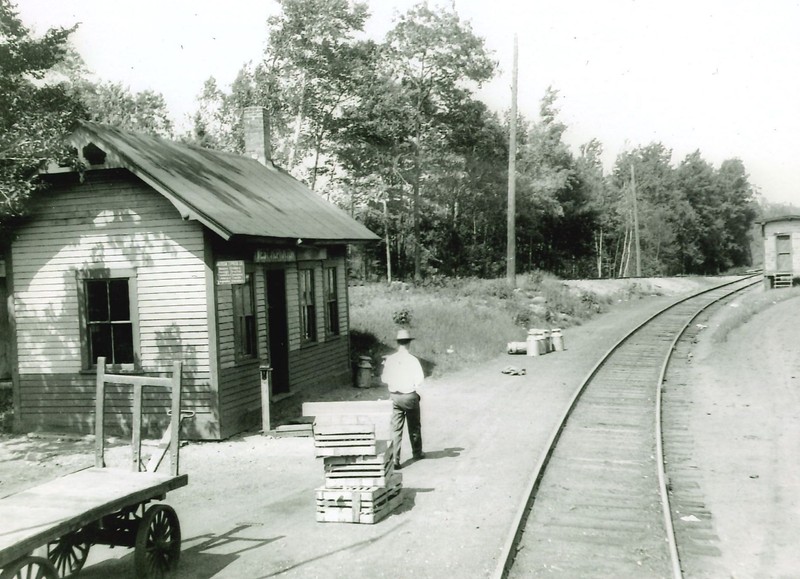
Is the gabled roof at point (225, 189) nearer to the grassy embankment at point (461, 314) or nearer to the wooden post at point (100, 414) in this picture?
the grassy embankment at point (461, 314)

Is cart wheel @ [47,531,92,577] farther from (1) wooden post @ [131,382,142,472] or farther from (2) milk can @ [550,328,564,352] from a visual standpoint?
(2) milk can @ [550,328,564,352]

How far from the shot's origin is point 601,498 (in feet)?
32.0

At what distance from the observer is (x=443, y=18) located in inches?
1775

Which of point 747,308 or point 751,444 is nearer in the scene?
point 751,444

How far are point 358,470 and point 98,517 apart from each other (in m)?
3.44

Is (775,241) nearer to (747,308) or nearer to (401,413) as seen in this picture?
(747,308)

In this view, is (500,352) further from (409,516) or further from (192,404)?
(409,516)

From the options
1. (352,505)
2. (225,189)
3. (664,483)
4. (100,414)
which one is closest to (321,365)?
(225,189)

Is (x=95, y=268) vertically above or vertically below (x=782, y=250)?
below

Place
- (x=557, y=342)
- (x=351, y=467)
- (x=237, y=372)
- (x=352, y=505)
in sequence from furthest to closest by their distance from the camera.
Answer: (x=557, y=342) < (x=237, y=372) < (x=351, y=467) < (x=352, y=505)

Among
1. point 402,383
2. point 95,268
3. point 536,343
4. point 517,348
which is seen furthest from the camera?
point 517,348

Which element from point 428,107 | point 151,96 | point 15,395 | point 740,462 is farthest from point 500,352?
point 151,96

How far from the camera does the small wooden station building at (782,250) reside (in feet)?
120

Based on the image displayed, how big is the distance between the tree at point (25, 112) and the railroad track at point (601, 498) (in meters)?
9.51
